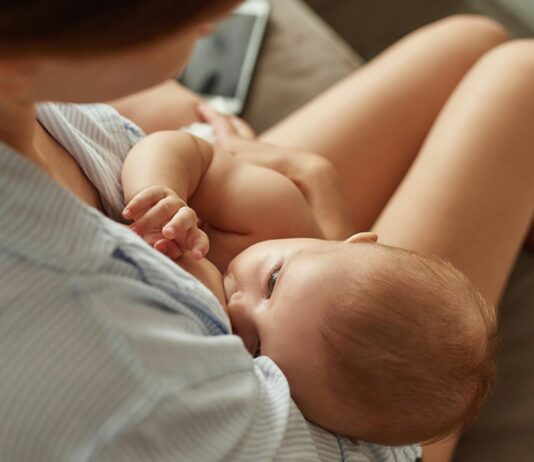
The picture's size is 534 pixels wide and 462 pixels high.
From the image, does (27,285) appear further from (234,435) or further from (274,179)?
(274,179)

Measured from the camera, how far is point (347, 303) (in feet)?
2.43

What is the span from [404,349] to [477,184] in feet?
1.17

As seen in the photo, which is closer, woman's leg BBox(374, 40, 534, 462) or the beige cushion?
woman's leg BBox(374, 40, 534, 462)

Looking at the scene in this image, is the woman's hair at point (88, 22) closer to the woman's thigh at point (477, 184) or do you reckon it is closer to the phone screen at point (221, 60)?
the woman's thigh at point (477, 184)

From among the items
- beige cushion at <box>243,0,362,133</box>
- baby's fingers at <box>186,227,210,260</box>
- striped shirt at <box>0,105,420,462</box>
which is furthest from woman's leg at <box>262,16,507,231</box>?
striped shirt at <box>0,105,420,462</box>

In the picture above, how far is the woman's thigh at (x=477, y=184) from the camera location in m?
0.97

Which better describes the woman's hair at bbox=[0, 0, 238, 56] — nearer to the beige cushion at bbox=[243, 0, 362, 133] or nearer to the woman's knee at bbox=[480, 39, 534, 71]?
the woman's knee at bbox=[480, 39, 534, 71]

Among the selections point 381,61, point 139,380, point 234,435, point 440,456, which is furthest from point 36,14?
point 381,61

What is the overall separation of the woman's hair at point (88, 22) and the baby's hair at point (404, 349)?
38 cm

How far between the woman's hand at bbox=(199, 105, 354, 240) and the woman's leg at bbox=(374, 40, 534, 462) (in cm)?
6

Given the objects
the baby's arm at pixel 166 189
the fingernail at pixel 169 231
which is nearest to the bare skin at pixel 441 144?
the baby's arm at pixel 166 189

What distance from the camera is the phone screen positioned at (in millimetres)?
1343

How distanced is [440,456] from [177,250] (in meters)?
0.46

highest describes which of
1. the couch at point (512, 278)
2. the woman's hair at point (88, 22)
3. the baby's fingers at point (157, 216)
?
the woman's hair at point (88, 22)
